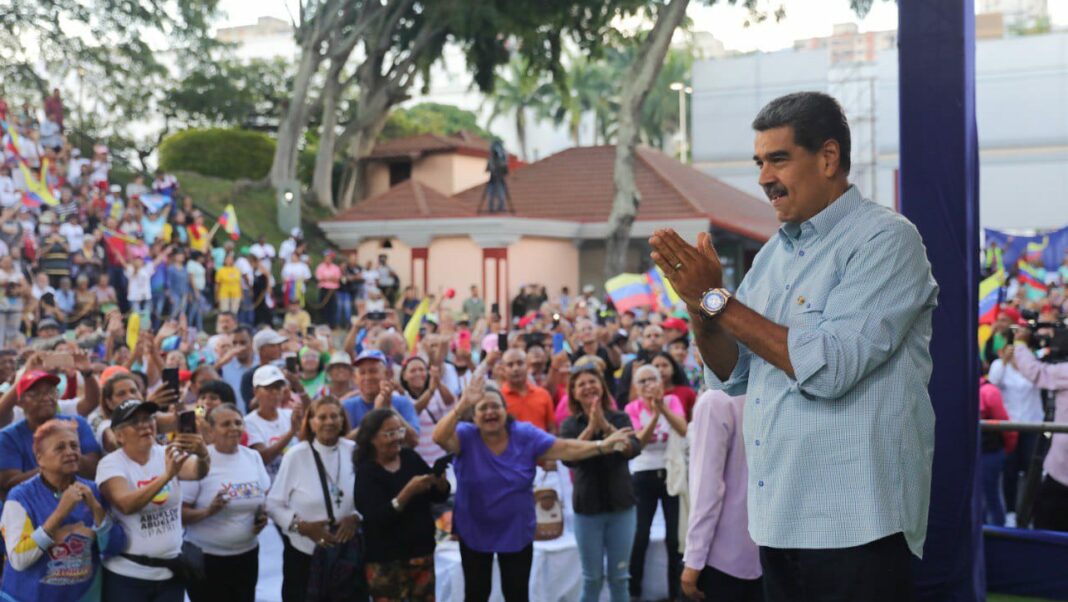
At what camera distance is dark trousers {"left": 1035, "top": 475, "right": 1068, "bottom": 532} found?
26.5ft

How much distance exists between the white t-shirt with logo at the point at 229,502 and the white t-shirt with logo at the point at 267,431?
94cm

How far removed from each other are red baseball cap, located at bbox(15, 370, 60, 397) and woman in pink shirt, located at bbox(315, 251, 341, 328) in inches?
785

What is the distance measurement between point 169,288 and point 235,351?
441 inches

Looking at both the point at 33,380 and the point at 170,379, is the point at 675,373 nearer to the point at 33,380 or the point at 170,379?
the point at 170,379

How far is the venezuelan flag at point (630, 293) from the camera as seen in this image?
18125mm

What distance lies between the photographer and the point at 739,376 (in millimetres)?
2990

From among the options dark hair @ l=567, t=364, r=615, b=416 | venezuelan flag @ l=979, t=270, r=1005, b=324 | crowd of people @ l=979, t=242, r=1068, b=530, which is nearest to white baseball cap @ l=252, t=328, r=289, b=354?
dark hair @ l=567, t=364, r=615, b=416

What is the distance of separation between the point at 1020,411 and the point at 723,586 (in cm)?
581

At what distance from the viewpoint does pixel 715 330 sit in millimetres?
2842

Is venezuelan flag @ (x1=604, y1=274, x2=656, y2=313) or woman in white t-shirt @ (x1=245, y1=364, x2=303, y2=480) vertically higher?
venezuelan flag @ (x1=604, y1=274, x2=656, y2=313)

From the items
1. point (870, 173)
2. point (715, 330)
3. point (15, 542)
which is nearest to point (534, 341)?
point (15, 542)

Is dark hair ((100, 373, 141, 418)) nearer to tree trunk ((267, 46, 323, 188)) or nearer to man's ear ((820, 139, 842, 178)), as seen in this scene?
man's ear ((820, 139, 842, 178))

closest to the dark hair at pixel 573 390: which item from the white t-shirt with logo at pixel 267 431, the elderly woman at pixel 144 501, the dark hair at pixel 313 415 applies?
the dark hair at pixel 313 415

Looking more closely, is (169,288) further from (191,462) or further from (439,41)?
(439,41)
